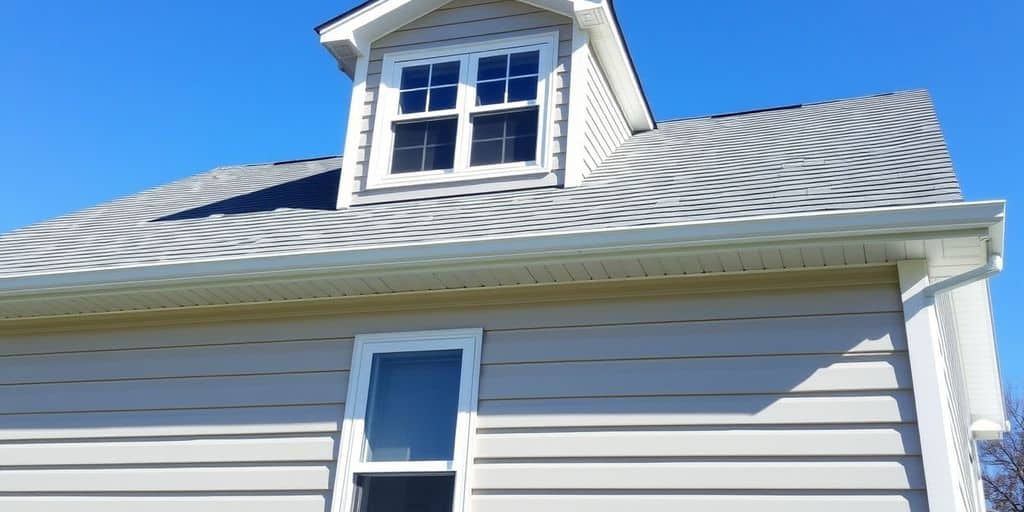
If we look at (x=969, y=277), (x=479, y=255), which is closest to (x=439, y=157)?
(x=479, y=255)

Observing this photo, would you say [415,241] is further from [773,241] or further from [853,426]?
[853,426]

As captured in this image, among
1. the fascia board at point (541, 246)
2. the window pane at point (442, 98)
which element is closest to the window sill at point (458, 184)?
the window pane at point (442, 98)

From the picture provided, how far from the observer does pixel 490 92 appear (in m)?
6.64

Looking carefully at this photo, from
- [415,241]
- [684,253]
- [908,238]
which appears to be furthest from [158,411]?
[908,238]

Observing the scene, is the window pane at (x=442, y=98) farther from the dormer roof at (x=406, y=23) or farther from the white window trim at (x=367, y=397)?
the white window trim at (x=367, y=397)

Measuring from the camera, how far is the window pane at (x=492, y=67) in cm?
670

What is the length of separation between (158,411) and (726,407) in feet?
11.4

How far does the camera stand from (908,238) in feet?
14.0

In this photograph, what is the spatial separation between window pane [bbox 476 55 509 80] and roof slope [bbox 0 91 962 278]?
1.07 metres

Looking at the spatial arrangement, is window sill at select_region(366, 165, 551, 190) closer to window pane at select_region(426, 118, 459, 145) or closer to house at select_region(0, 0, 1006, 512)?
house at select_region(0, 0, 1006, 512)

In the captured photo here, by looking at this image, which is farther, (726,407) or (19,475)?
(19,475)

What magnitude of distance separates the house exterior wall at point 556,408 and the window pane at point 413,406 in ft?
0.62

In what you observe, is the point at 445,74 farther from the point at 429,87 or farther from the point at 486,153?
the point at 486,153

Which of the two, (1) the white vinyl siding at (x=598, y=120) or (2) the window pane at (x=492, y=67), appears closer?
(1) the white vinyl siding at (x=598, y=120)
